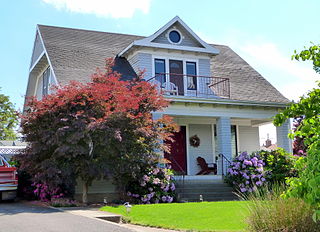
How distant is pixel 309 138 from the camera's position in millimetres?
5438

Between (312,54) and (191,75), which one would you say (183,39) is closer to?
(191,75)

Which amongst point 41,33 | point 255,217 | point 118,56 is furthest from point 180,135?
point 255,217

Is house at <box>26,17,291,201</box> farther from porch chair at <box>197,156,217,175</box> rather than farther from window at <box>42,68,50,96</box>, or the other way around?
porch chair at <box>197,156,217,175</box>

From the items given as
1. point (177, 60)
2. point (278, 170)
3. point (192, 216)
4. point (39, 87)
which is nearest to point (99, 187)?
point (192, 216)

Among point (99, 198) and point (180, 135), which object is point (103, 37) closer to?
point (180, 135)

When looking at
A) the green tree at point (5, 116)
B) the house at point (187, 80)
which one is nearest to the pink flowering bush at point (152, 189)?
the house at point (187, 80)

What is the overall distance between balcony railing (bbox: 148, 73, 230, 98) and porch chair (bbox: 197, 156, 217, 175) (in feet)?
9.96

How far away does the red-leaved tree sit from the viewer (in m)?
13.1

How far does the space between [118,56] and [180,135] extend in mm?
4763

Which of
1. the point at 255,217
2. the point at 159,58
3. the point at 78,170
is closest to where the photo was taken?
the point at 255,217

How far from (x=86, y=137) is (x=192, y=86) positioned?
7.78 m

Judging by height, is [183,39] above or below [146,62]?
above

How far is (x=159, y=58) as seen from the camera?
19734 mm

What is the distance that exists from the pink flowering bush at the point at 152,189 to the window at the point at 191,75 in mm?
5689
